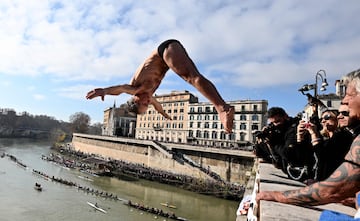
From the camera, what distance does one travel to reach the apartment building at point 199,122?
109 feet

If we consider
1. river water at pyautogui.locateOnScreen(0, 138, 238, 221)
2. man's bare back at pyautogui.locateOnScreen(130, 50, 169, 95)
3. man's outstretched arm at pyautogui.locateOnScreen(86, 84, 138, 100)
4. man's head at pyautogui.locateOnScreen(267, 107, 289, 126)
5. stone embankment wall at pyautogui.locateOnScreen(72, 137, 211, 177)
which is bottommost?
river water at pyautogui.locateOnScreen(0, 138, 238, 221)

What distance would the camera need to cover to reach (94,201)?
20531mm

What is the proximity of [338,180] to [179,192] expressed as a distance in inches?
932

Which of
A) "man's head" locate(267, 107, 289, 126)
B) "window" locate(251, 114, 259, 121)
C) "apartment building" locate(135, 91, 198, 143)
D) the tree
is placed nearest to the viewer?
"man's head" locate(267, 107, 289, 126)

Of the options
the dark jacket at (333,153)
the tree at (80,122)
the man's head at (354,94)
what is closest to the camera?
the man's head at (354,94)

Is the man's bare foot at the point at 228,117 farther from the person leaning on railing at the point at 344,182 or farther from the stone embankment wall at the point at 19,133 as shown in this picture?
the stone embankment wall at the point at 19,133

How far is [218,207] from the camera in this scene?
20.5 m

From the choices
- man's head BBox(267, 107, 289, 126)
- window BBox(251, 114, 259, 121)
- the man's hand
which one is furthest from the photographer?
window BBox(251, 114, 259, 121)

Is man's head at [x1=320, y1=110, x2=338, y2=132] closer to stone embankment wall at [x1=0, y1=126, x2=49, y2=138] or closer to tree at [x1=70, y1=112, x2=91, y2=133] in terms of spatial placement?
tree at [x1=70, y1=112, x2=91, y2=133]

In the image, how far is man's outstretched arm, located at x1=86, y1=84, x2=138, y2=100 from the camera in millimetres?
2814

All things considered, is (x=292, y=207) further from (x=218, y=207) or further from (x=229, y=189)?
(x=229, y=189)

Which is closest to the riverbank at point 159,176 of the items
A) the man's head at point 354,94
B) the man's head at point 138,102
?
the man's head at point 138,102

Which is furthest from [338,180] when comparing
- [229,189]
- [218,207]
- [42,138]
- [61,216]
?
[42,138]

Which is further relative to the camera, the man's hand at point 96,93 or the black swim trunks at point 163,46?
the man's hand at point 96,93
